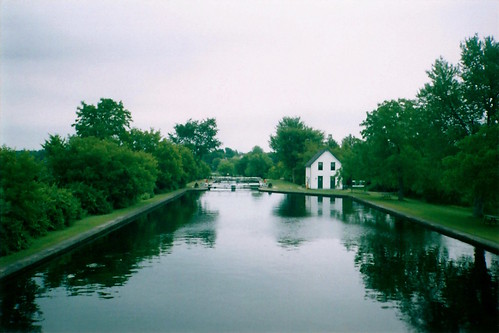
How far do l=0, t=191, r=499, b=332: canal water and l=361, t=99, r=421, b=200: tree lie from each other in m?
21.7

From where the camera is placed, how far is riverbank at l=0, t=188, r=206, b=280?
14883 millimetres

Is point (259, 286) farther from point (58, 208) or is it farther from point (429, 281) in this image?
point (58, 208)

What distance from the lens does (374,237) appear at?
22672mm

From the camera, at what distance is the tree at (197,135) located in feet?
325

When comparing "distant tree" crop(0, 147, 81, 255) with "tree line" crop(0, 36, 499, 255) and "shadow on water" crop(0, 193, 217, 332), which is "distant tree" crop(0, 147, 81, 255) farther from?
"shadow on water" crop(0, 193, 217, 332)

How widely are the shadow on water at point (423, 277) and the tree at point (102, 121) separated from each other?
123 ft

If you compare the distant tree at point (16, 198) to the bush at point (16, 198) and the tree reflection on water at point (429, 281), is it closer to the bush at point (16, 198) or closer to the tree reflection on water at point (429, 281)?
the bush at point (16, 198)

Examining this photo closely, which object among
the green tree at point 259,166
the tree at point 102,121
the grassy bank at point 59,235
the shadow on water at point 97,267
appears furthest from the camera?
the green tree at point 259,166

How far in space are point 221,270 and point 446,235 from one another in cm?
1414

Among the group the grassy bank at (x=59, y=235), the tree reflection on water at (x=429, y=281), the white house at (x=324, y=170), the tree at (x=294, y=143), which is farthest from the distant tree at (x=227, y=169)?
the tree reflection on water at (x=429, y=281)

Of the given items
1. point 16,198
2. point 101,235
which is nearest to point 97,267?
point 16,198

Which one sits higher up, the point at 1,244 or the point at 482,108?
the point at 482,108

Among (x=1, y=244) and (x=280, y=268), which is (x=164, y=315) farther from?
(x=1, y=244)

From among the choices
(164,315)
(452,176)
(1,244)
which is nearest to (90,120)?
A: (1,244)
